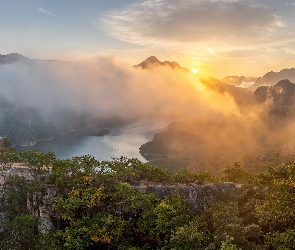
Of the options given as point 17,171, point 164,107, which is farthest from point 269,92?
point 17,171

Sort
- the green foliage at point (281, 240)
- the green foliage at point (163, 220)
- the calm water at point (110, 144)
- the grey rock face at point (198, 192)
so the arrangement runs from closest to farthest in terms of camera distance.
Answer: the green foliage at point (281, 240) < the green foliage at point (163, 220) < the grey rock face at point (198, 192) < the calm water at point (110, 144)

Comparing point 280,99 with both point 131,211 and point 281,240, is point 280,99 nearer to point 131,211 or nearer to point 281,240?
point 131,211

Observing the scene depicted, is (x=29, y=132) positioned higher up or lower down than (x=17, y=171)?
lower down

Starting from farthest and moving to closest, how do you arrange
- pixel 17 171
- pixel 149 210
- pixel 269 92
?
pixel 269 92 → pixel 17 171 → pixel 149 210

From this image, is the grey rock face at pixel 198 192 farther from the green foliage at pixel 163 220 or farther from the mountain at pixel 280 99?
the mountain at pixel 280 99

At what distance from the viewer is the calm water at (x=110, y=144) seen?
9531 cm

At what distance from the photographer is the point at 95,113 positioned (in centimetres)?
18975

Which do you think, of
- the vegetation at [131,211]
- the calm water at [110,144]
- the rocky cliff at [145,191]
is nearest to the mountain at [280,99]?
the calm water at [110,144]

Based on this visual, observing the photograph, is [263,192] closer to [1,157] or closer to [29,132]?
[1,157]

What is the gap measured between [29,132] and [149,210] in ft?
438

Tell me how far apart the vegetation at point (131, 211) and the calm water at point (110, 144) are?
6108 cm

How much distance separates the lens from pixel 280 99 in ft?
378

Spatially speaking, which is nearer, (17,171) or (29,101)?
(17,171)

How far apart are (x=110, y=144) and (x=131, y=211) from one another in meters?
90.8
